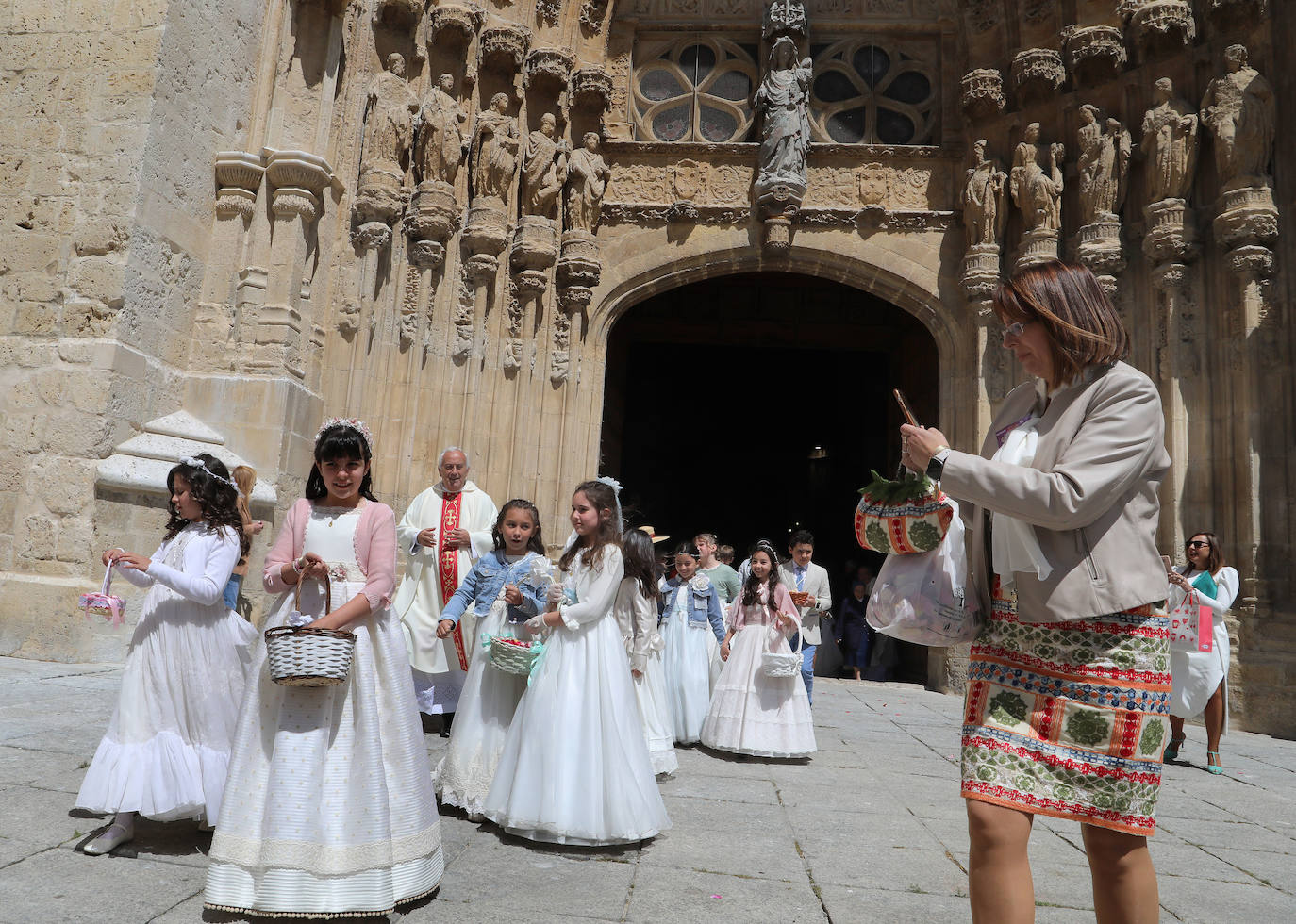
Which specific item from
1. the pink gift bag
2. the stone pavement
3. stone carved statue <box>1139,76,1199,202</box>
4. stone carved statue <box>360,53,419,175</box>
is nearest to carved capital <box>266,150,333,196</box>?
stone carved statue <box>360,53,419,175</box>

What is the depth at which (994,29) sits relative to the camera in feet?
36.7

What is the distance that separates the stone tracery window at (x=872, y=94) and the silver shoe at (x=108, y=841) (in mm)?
11089

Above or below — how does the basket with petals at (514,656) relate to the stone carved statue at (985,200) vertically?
below

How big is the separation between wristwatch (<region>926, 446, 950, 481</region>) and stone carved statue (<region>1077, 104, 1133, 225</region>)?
937 cm

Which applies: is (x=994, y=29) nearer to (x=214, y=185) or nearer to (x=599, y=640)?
(x=214, y=185)

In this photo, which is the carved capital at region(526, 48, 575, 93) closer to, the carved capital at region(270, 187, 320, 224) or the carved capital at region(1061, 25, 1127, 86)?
the carved capital at region(270, 187, 320, 224)

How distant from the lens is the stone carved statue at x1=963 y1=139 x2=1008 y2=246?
1058 centimetres

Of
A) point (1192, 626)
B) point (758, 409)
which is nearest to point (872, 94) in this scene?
point (1192, 626)

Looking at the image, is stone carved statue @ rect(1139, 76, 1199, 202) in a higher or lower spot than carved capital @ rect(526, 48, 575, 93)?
lower

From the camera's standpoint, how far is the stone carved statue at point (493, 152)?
10.4m

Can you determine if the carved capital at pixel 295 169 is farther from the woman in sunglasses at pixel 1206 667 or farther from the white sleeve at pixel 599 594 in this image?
the woman in sunglasses at pixel 1206 667

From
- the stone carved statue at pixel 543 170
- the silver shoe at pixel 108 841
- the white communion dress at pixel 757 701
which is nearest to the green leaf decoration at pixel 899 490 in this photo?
the silver shoe at pixel 108 841

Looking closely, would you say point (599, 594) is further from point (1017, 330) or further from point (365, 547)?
point (1017, 330)

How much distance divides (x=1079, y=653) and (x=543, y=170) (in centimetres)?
982
